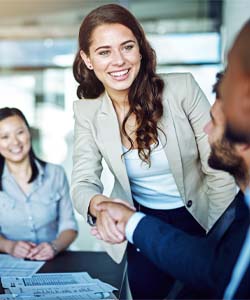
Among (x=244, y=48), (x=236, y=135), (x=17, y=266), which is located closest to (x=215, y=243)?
(x=236, y=135)

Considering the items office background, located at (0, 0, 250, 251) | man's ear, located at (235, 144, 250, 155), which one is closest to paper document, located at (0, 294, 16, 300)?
man's ear, located at (235, 144, 250, 155)

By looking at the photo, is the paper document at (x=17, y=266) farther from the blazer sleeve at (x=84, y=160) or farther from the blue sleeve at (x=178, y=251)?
the blue sleeve at (x=178, y=251)

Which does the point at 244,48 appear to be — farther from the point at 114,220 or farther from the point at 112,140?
the point at 112,140

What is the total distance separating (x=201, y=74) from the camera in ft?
17.3

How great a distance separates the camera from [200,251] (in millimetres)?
1160

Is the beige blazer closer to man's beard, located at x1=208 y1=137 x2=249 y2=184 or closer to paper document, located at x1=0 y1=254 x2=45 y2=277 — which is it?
paper document, located at x1=0 y1=254 x2=45 y2=277

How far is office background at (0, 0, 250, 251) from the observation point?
5.54m

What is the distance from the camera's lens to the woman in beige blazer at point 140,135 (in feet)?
5.77

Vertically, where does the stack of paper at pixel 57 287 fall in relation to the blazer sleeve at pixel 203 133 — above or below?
below

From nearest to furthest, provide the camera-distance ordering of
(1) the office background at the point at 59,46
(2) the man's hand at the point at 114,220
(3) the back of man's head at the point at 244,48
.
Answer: (3) the back of man's head at the point at 244,48 → (2) the man's hand at the point at 114,220 → (1) the office background at the point at 59,46

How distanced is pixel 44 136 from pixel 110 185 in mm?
3749

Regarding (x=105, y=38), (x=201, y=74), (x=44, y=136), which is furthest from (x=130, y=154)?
(x=44, y=136)

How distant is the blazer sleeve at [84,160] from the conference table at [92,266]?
11.1 inches

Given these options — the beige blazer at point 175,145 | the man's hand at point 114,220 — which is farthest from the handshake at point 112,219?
the beige blazer at point 175,145
